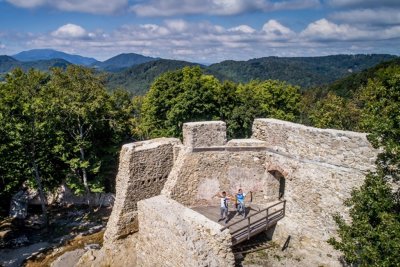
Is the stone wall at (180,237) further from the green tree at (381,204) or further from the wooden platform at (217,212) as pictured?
the green tree at (381,204)

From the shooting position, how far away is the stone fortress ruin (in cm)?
1260

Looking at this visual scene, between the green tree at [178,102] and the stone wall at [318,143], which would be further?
the green tree at [178,102]

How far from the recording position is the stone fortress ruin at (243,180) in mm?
12602

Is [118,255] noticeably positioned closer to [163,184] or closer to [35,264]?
[163,184]

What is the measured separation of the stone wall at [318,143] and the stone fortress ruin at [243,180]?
4 cm

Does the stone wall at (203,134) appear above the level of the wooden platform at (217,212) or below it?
above

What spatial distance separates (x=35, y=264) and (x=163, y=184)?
8.07 metres

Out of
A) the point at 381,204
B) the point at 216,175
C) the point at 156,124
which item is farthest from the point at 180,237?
the point at 156,124

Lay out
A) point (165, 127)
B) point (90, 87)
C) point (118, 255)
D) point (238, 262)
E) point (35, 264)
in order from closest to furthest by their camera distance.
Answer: point (238, 262)
point (118, 255)
point (35, 264)
point (90, 87)
point (165, 127)

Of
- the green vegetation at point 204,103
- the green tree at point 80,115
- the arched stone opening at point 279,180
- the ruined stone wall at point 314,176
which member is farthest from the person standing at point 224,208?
the green vegetation at point 204,103

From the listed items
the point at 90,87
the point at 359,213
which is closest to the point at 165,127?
the point at 90,87

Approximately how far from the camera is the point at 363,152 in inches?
487

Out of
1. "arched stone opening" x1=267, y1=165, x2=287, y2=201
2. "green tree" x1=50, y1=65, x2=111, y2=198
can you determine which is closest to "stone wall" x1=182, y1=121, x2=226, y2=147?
"arched stone opening" x1=267, y1=165, x2=287, y2=201

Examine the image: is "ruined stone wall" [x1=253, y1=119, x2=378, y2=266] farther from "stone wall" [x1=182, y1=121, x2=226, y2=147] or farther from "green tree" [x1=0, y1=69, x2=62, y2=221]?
"green tree" [x1=0, y1=69, x2=62, y2=221]
